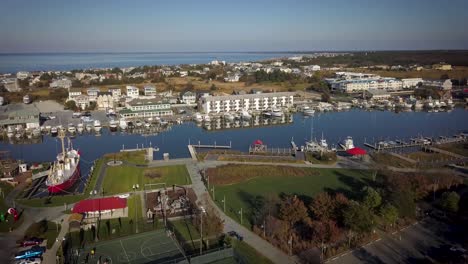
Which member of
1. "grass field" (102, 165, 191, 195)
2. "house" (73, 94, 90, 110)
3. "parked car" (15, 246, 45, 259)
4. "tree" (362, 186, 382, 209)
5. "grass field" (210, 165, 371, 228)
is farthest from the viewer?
"house" (73, 94, 90, 110)

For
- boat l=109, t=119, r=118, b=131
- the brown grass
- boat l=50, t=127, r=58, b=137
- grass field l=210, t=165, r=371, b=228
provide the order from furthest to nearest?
boat l=109, t=119, r=118, b=131 < boat l=50, t=127, r=58, b=137 < the brown grass < grass field l=210, t=165, r=371, b=228

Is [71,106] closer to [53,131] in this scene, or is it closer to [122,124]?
[53,131]

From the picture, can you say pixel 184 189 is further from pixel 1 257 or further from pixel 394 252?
pixel 394 252

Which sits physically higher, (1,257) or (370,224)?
(370,224)

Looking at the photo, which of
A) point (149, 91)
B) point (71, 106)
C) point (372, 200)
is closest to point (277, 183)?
point (372, 200)

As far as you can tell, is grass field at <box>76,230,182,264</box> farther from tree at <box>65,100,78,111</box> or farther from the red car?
tree at <box>65,100,78,111</box>

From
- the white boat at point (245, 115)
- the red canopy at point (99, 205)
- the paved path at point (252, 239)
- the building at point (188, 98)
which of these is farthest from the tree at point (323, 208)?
the building at point (188, 98)

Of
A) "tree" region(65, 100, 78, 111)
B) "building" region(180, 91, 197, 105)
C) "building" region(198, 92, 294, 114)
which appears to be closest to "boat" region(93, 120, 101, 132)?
"tree" region(65, 100, 78, 111)

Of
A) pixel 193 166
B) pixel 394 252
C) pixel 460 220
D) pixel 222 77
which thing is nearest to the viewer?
pixel 394 252

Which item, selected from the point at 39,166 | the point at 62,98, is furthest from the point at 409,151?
the point at 62,98
